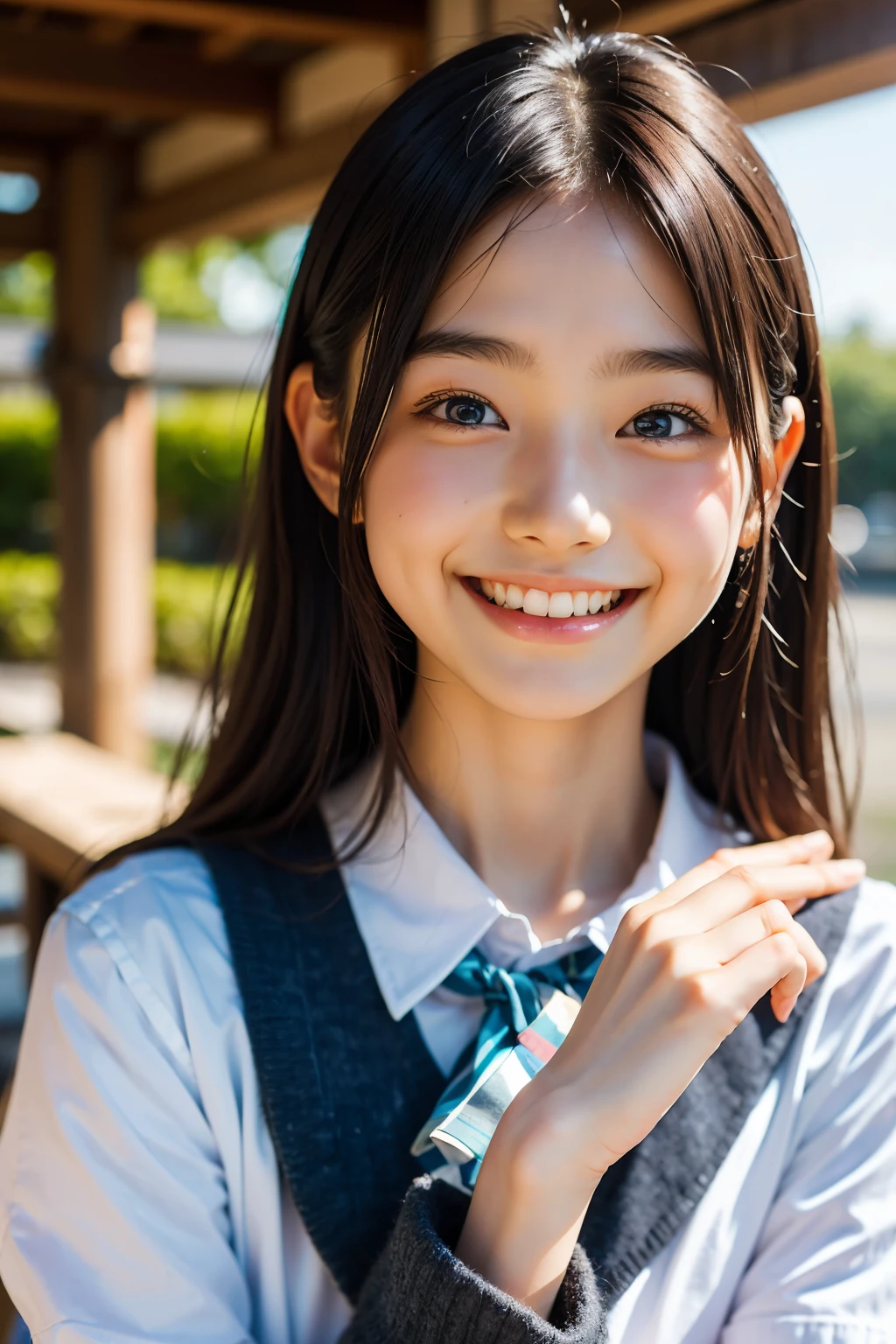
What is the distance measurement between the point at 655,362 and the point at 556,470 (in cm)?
11

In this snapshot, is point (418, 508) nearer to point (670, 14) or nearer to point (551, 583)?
point (551, 583)

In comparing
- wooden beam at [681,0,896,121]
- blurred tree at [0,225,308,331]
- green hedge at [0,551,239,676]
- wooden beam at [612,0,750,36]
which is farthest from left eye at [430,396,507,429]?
blurred tree at [0,225,308,331]

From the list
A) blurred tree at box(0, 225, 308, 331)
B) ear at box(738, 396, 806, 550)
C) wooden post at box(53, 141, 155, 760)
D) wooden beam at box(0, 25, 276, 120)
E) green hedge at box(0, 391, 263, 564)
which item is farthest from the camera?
blurred tree at box(0, 225, 308, 331)

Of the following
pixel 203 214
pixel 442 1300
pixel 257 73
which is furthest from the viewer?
pixel 203 214

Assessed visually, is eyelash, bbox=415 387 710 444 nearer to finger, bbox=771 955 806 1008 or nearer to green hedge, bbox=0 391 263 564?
finger, bbox=771 955 806 1008

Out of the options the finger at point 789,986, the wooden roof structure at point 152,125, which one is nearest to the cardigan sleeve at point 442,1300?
the finger at point 789,986

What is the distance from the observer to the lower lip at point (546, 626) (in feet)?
3.36

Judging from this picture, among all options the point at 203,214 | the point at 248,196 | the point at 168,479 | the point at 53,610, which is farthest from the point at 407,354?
the point at 168,479

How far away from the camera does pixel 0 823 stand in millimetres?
2869

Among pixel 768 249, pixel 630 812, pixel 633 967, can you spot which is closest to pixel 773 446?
pixel 768 249

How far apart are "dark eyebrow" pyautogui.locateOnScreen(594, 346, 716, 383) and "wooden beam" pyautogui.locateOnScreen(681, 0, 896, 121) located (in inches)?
27.8

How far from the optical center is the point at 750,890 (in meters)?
1.02

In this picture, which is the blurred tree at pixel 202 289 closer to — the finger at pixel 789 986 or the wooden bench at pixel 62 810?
the wooden bench at pixel 62 810

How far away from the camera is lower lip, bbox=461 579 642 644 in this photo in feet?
3.36
